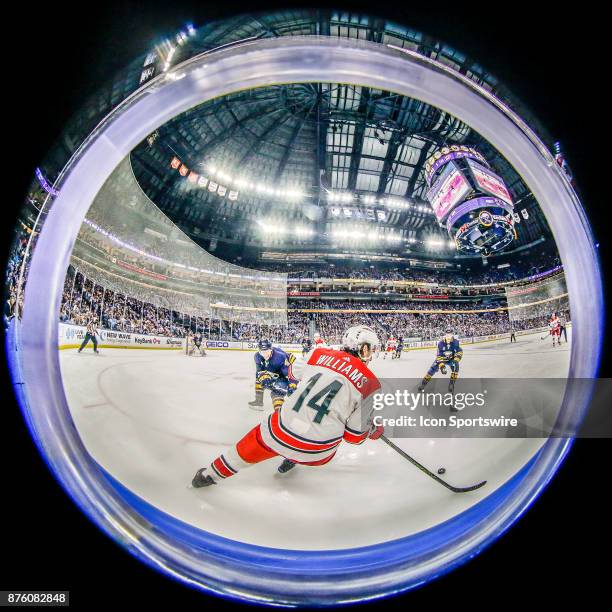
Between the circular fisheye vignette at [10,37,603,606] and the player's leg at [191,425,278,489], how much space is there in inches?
5.6

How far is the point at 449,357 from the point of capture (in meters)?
1.17

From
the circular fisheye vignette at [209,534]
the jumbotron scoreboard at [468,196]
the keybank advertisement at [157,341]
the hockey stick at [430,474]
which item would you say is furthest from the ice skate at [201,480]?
the jumbotron scoreboard at [468,196]

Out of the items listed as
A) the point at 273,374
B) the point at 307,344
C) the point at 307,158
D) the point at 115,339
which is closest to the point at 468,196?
the point at 307,158

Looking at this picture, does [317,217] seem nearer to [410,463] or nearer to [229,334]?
[229,334]

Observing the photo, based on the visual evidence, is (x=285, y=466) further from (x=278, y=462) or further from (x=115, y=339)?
(x=115, y=339)

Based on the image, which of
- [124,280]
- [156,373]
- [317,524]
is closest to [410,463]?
[317,524]

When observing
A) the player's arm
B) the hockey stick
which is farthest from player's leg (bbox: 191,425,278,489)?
the hockey stick

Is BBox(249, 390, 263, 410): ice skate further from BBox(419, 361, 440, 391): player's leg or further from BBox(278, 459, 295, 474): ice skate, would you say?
BBox(419, 361, 440, 391): player's leg

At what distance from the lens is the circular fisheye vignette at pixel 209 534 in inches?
30.0

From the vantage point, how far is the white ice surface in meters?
0.95

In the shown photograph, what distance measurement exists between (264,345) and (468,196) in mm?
873

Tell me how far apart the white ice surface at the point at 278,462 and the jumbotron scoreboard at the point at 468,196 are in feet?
1.35

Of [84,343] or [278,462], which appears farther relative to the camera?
[278,462]

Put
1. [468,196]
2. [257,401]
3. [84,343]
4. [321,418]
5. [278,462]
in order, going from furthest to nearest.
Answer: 1. [257,401]
2. [278,462]
3. [321,418]
4. [84,343]
5. [468,196]
